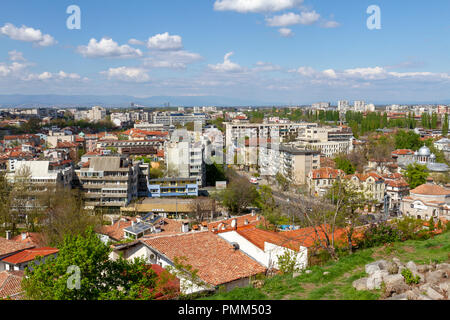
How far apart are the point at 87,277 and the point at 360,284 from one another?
375cm

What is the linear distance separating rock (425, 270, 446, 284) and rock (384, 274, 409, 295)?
1.03 ft

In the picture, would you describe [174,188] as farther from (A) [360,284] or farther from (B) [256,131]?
(B) [256,131]

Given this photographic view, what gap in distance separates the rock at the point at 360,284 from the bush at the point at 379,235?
2.87 meters

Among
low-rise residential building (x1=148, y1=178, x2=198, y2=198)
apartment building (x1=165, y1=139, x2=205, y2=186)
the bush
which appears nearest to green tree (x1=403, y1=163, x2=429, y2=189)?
apartment building (x1=165, y1=139, x2=205, y2=186)

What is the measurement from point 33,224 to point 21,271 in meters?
9.54

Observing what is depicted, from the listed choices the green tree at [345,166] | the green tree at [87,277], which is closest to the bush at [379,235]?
the green tree at [87,277]

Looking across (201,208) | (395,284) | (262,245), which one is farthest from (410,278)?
(201,208)

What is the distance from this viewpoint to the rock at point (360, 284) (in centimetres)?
531

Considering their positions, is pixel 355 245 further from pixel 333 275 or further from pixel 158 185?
pixel 158 185

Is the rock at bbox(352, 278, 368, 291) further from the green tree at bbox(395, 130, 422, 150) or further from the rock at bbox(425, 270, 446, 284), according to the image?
the green tree at bbox(395, 130, 422, 150)

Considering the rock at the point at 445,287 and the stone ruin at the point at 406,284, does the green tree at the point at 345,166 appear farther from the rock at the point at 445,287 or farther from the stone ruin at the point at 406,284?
the rock at the point at 445,287
